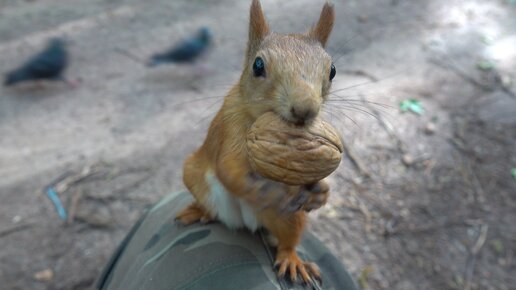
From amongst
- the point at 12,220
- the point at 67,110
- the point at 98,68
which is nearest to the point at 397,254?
the point at 12,220

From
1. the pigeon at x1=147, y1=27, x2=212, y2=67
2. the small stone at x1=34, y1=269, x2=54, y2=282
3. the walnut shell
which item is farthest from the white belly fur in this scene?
the pigeon at x1=147, y1=27, x2=212, y2=67

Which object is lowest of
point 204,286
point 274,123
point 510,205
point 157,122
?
point 510,205

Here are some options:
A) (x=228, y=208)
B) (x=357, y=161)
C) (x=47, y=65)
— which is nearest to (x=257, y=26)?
(x=228, y=208)

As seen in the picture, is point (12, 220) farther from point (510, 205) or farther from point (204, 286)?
point (510, 205)

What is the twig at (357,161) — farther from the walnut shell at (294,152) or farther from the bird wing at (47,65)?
the bird wing at (47,65)

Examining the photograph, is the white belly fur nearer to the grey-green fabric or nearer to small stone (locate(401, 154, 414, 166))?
the grey-green fabric

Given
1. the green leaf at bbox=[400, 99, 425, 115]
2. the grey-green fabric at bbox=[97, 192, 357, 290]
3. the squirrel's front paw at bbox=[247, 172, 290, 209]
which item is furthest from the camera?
the green leaf at bbox=[400, 99, 425, 115]
